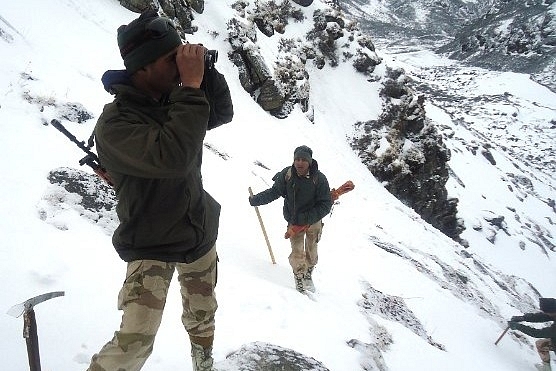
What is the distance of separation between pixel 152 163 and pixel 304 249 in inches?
156

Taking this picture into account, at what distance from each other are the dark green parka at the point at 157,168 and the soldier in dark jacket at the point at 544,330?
26.5 ft

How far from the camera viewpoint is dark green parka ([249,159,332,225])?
5.23 meters

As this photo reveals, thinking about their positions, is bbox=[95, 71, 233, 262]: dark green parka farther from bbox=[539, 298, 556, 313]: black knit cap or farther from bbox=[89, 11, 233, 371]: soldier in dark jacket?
bbox=[539, 298, 556, 313]: black knit cap

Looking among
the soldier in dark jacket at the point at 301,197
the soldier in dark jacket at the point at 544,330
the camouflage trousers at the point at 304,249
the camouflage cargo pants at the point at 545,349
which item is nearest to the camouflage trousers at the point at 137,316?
the soldier in dark jacket at the point at 301,197

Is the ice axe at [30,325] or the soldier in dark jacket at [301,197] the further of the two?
the soldier in dark jacket at [301,197]

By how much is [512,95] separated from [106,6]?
48.2 m

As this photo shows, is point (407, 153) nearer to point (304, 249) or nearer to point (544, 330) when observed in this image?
point (544, 330)

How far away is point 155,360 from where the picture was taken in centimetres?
322

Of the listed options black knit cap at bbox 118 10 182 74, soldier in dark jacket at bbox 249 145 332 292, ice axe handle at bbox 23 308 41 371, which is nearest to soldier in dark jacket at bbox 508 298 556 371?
soldier in dark jacket at bbox 249 145 332 292

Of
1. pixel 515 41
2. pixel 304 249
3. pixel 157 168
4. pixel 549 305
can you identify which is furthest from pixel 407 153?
pixel 515 41

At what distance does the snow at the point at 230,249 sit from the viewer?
11.4 ft

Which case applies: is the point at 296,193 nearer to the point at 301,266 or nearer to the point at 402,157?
the point at 301,266

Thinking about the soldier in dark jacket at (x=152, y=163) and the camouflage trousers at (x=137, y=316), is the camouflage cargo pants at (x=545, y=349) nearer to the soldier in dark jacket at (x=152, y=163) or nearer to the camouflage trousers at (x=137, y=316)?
the soldier in dark jacket at (x=152, y=163)

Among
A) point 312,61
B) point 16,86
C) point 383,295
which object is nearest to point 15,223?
point 16,86
